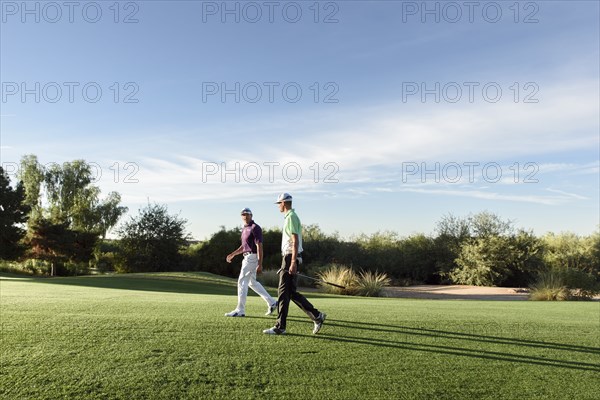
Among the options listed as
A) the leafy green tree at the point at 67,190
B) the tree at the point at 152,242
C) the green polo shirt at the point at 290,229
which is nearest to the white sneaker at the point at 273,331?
the green polo shirt at the point at 290,229

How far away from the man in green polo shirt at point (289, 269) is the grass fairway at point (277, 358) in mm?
254

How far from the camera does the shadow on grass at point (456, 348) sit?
6699 mm

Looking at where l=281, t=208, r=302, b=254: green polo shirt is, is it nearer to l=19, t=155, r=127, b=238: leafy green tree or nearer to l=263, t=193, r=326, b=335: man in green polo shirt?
l=263, t=193, r=326, b=335: man in green polo shirt

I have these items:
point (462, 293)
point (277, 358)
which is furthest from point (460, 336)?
→ point (462, 293)

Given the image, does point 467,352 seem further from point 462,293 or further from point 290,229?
point 462,293

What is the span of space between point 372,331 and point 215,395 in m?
3.40

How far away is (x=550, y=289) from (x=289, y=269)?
17.0 m

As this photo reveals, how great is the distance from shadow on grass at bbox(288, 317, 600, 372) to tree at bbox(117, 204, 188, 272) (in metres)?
29.8

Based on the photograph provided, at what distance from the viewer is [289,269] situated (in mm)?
7422

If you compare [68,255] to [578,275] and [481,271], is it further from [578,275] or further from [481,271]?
[578,275]

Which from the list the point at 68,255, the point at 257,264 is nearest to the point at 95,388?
the point at 257,264

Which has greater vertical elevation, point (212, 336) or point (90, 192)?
point (90, 192)

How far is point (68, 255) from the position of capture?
40.3 meters

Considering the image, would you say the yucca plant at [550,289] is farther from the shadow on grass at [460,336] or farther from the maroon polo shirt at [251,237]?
the maroon polo shirt at [251,237]
